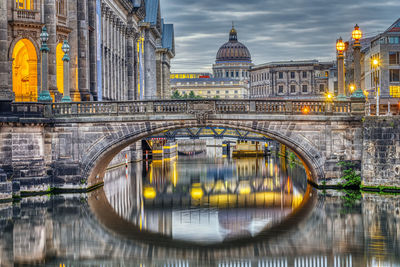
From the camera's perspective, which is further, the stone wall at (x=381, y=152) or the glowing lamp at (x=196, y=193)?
the glowing lamp at (x=196, y=193)

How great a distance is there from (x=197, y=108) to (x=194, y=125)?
1105mm

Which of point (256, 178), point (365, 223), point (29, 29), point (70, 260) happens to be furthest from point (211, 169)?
point (70, 260)

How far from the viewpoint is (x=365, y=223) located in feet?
115

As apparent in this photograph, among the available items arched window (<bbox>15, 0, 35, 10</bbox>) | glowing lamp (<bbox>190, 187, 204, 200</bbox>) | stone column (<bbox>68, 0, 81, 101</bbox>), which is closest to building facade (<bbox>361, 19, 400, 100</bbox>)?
glowing lamp (<bbox>190, 187, 204, 200</bbox>)

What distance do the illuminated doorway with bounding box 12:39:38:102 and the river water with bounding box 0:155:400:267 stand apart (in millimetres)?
8970

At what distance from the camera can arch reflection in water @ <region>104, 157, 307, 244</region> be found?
3462 cm

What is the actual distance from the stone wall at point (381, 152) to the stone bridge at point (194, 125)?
0.06m

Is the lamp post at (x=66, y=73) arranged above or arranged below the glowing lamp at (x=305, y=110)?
above

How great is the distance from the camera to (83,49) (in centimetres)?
6019

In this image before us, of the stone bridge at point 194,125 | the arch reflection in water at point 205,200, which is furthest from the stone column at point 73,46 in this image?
the stone bridge at point 194,125

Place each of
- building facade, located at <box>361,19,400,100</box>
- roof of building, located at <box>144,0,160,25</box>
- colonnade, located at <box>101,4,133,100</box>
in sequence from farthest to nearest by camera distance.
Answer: roof of building, located at <box>144,0,160,25</box> < building facade, located at <box>361,19,400,100</box> < colonnade, located at <box>101,4,133,100</box>

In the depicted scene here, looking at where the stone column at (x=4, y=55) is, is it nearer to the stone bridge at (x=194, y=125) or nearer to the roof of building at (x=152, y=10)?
the stone bridge at (x=194, y=125)

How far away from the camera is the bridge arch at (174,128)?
44.3 meters

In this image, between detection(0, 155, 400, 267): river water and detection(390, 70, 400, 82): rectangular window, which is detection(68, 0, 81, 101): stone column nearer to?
detection(0, 155, 400, 267): river water
